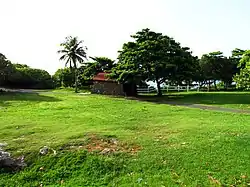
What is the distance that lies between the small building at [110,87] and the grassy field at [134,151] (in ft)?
60.3

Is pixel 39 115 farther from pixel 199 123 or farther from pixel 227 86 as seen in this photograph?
pixel 227 86

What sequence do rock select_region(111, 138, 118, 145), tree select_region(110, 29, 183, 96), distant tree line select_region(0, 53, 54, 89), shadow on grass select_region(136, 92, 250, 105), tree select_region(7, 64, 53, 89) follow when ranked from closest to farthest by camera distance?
rock select_region(111, 138, 118, 145) < shadow on grass select_region(136, 92, 250, 105) < tree select_region(110, 29, 183, 96) < distant tree line select_region(0, 53, 54, 89) < tree select_region(7, 64, 53, 89)

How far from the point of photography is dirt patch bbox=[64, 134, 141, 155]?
11.9 m

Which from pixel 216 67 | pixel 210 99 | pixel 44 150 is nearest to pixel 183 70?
pixel 210 99

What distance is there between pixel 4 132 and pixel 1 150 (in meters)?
3.17

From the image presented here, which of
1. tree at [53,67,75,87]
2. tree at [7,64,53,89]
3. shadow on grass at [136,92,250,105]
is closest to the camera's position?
shadow on grass at [136,92,250,105]

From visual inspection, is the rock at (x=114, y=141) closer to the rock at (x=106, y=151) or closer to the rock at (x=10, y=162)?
the rock at (x=106, y=151)

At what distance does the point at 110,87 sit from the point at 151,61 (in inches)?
274

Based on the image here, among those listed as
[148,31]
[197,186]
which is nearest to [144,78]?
[148,31]

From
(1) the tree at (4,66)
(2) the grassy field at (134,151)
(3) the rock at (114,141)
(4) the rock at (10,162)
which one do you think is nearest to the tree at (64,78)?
(1) the tree at (4,66)

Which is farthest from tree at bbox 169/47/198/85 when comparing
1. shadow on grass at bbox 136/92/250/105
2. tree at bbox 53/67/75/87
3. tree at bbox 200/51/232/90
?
tree at bbox 53/67/75/87

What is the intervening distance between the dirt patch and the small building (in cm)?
2267

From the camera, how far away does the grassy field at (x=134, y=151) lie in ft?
32.6

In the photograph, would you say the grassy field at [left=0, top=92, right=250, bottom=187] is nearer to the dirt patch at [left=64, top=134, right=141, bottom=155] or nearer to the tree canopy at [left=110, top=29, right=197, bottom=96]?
the dirt patch at [left=64, top=134, right=141, bottom=155]
